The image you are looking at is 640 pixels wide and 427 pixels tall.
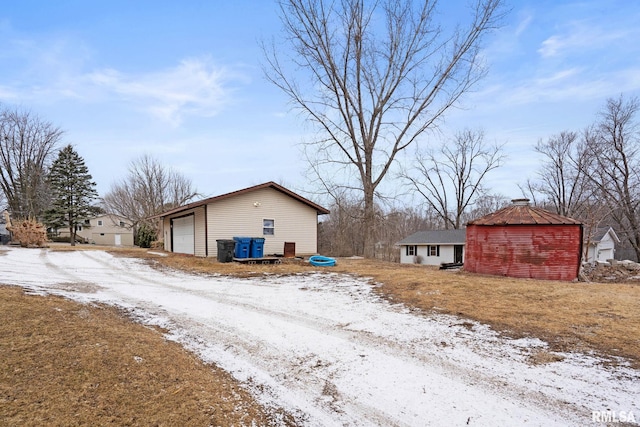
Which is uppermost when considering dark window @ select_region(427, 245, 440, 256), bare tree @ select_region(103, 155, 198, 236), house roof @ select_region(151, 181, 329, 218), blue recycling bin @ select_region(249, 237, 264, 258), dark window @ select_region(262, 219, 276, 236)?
bare tree @ select_region(103, 155, 198, 236)

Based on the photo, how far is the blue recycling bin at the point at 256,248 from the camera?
45.2 feet

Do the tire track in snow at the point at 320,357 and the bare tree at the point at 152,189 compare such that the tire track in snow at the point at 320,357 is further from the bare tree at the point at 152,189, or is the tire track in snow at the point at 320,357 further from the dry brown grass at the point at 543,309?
the bare tree at the point at 152,189

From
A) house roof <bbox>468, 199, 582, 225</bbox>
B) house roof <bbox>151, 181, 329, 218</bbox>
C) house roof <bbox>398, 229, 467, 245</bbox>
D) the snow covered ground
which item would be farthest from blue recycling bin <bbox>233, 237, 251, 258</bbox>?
house roof <bbox>398, 229, 467, 245</bbox>

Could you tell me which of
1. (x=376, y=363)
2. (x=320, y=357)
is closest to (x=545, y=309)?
(x=376, y=363)

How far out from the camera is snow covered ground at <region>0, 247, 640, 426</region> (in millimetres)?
2717

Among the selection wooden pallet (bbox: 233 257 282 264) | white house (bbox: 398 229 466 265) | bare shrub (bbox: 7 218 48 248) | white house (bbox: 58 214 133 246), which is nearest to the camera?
wooden pallet (bbox: 233 257 282 264)

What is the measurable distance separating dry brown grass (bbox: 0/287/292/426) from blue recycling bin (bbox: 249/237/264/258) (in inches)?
368

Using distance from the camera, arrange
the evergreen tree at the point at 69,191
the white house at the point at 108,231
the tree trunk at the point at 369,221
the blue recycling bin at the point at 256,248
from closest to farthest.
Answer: the blue recycling bin at the point at 256,248 < the tree trunk at the point at 369,221 < the evergreen tree at the point at 69,191 < the white house at the point at 108,231

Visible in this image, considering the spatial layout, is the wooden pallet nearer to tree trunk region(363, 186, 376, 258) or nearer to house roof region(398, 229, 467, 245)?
tree trunk region(363, 186, 376, 258)

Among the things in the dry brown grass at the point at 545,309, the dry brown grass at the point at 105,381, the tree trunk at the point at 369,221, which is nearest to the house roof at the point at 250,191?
the tree trunk at the point at 369,221

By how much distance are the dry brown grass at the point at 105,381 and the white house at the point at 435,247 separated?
28566 millimetres

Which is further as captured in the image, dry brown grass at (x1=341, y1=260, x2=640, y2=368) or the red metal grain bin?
the red metal grain bin

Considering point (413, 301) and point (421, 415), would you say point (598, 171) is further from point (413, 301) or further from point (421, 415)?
point (421, 415)

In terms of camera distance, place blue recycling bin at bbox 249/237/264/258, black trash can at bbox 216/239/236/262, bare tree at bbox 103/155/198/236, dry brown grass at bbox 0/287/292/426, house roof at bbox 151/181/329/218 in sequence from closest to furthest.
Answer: dry brown grass at bbox 0/287/292/426
black trash can at bbox 216/239/236/262
blue recycling bin at bbox 249/237/264/258
house roof at bbox 151/181/329/218
bare tree at bbox 103/155/198/236
